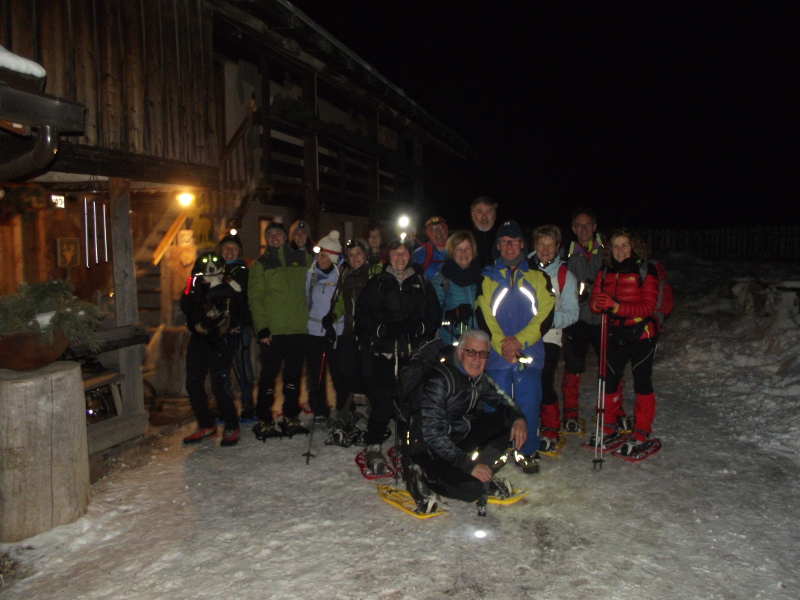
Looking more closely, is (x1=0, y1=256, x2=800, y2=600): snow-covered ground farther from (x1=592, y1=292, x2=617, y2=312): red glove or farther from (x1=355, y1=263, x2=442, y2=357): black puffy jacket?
(x1=592, y1=292, x2=617, y2=312): red glove

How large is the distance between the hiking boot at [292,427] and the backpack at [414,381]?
1.96m

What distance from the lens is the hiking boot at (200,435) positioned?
5688 mm

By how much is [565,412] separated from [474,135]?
134 ft

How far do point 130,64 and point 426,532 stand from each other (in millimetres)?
5918

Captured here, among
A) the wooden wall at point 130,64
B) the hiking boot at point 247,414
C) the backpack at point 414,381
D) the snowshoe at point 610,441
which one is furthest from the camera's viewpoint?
the hiking boot at point 247,414

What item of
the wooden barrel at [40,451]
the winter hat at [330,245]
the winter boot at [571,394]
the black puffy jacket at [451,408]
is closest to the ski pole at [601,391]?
the winter boot at [571,394]

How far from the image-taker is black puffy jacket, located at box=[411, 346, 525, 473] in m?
3.90

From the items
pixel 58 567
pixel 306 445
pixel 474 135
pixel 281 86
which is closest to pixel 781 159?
pixel 474 135

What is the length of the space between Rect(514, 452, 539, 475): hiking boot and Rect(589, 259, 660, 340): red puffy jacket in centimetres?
141

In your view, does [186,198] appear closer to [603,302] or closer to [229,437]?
[229,437]

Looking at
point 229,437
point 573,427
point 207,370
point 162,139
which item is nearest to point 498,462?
point 573,427

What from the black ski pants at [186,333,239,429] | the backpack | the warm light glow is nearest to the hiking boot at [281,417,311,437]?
the black ski pants at [186,333,239,429]

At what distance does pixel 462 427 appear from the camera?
4266 mm

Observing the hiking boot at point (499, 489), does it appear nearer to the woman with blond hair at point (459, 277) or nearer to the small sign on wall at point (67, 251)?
the woman with blond hair at point (459, 277)
